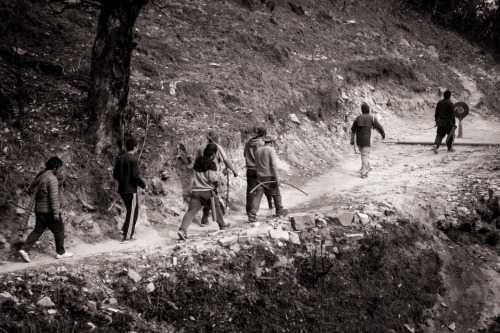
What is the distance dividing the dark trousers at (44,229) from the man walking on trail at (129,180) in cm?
116

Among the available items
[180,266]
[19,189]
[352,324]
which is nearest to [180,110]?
[19,189]

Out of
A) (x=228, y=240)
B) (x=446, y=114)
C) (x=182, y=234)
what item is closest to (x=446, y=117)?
(x=446, y=114)

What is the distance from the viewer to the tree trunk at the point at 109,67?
990cm

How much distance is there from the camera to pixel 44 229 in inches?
309

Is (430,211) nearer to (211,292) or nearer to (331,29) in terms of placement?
(211,292)

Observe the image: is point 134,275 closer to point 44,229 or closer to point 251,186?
point 44,229

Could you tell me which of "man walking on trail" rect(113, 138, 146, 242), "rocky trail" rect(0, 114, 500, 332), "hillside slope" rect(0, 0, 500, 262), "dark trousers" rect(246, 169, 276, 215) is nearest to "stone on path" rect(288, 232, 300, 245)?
"rocky trail" rect(0, 114, 500, 332)

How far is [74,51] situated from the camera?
13.3 metres

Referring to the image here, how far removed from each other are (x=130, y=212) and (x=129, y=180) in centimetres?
54

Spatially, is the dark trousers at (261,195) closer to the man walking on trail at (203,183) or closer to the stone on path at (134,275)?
the man walking on trail at (203,183)

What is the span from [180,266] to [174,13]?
12385 millimetres

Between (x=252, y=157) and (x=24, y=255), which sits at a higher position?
(x=252, y=157)

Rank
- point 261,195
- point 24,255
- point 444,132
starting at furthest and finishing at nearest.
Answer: point 444,132
point 261,195
point 24,255

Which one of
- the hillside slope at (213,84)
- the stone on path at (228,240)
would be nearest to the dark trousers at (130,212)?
the hillside slope at (213,84)
